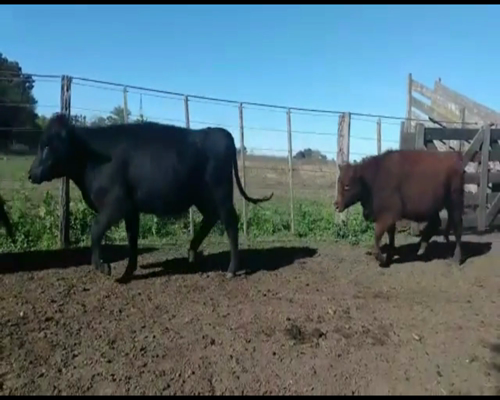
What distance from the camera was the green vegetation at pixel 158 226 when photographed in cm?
845

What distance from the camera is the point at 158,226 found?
31.5 feet

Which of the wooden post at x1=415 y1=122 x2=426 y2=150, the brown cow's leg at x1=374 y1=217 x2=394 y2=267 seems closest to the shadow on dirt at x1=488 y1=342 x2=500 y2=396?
the brown cow's leg at x1=374 y1=217 x2=394 y2=267

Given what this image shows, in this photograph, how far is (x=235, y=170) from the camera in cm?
723

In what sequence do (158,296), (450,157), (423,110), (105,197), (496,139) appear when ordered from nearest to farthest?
1. (158,296)
2. (105,197)
3. (450,157)
4. (496,139)
5. (423,110)

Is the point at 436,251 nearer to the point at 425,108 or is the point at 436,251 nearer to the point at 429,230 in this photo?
the point at 429,230

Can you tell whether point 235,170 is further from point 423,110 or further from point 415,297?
point 423,110

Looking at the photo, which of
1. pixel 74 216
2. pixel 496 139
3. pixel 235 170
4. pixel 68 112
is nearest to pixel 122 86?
pixel 68 112

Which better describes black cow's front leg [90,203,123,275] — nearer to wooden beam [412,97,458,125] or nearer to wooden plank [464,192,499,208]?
wooden plank [464,192,499,208]

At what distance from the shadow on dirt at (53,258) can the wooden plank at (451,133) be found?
17.8ft

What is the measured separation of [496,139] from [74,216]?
7802mm

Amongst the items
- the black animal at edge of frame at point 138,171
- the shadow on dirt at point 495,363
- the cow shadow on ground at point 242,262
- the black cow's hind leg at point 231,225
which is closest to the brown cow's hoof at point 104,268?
the black animal at edge of frame at point 138,171

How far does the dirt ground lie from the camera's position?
3943mm

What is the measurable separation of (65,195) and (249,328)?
4.44 m

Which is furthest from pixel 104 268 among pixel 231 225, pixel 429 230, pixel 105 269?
pixel 429 230
